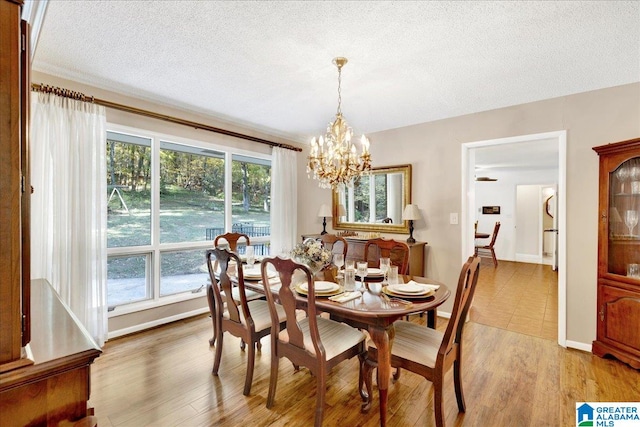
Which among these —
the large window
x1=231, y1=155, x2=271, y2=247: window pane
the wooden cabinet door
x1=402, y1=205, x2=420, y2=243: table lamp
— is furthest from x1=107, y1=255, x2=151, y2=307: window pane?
the wooden cabinet door

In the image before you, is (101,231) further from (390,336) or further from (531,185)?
(531,185)

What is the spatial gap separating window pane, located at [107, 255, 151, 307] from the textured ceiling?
5.58 ft

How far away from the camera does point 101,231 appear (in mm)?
2760

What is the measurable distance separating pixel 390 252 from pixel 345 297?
4.51ft

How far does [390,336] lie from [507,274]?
207 inches

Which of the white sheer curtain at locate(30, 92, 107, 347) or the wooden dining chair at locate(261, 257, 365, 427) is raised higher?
the white sheer curtain at locate(30, 92, 107, 347)

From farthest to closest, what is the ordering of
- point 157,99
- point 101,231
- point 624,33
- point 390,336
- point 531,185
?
point 531,185 → point 157,99 → point 101,231 → point 624,33 → point 390,336

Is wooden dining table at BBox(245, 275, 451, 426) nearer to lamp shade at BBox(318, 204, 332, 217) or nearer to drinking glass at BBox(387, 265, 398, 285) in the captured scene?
drinking glass at BBox(387, 265, 398, 285)

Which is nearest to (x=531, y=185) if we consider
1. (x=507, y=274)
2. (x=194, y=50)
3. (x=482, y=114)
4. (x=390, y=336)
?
(x=507, y=274)

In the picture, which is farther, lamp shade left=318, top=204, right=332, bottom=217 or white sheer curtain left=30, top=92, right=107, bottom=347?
lamp shade left=318, top=204, right=332, bottom=217

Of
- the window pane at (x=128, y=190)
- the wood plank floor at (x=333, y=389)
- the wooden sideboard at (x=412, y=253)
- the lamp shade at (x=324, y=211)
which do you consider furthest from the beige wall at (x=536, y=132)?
the window pane at (x=128, y=190)

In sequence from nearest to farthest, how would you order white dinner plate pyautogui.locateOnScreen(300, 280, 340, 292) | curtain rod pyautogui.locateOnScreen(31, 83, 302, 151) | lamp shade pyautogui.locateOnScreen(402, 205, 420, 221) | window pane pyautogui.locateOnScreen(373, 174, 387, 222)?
white dinner plate pyautogui.locateOnScreen(300, 280, 340, 292)
curtain rod pyautogui.locateOnScreen(31, 83, 302, 151)
lamp shade pyautogui.locateOnScreen(402, 205, 420, 221)
window pane pyautogui.locateOnScreen(373, 174, 387, 222)

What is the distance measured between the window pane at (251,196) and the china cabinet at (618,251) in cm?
369

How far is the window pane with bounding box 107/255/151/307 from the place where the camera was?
3.03m
